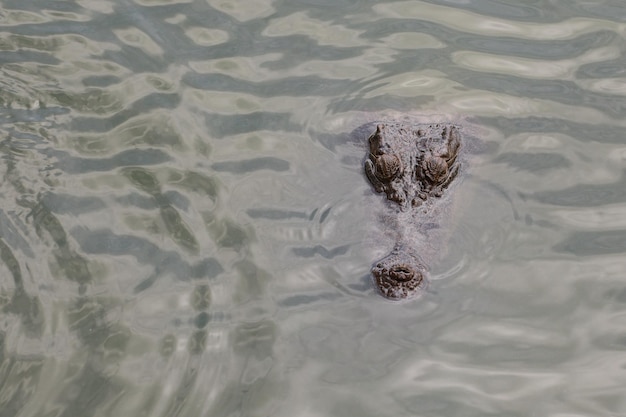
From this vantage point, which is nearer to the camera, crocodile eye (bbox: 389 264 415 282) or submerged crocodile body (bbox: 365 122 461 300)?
crocodile eye (bbox: 389 264 415 282)

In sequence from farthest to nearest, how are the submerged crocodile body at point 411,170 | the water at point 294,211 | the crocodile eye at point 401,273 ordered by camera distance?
the submerged crocodile body at point 411,170, the crocodile eye at point 401,273, the water at point 294,211

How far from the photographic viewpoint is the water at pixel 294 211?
4504 mm

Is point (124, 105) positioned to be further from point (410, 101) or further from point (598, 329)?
point (598, 329)

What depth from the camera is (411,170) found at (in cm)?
565

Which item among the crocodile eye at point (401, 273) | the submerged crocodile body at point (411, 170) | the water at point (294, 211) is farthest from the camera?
the submerged crocodile body at point (411, 170)

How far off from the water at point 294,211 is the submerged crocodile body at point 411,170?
16 cm

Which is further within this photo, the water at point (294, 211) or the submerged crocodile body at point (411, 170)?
the submerged crocodile body at point (411, 170)

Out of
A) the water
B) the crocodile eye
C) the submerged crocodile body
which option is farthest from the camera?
the submerged crocodile body

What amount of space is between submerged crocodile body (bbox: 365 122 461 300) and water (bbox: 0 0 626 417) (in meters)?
0.16

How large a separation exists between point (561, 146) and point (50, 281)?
4.00m

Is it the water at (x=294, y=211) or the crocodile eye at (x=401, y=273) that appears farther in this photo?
the crocodile eye at (x=401, y=273)

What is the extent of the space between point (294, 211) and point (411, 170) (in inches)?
36.2

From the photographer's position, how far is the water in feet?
14.8

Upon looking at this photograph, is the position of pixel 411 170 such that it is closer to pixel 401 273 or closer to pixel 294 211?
pixel 294 211
